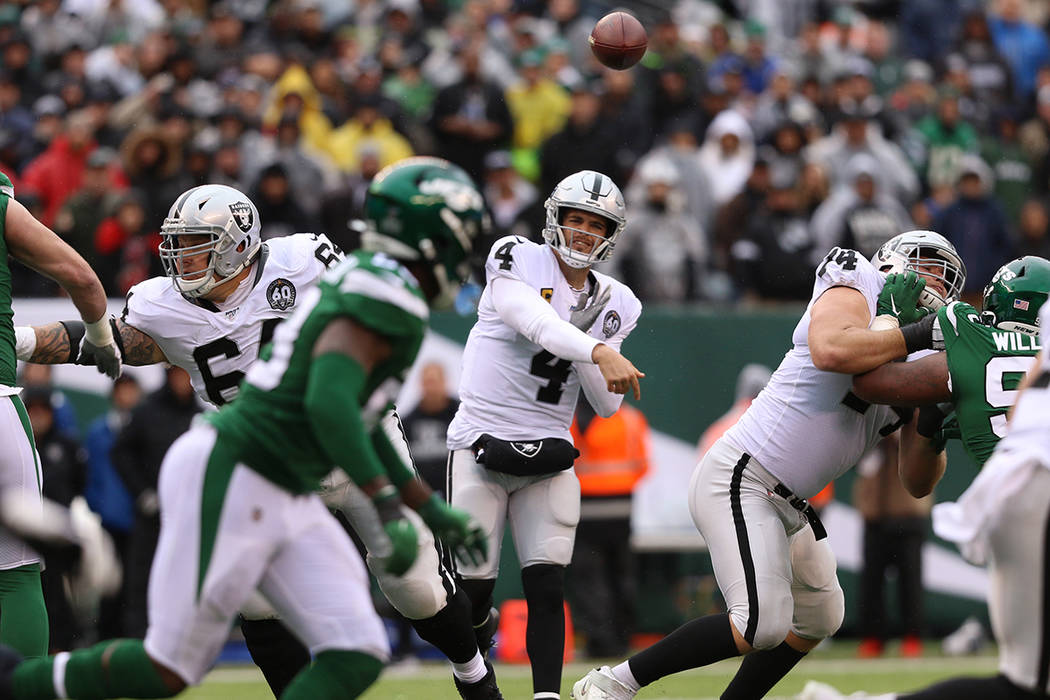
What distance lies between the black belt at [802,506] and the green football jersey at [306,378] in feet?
6.92

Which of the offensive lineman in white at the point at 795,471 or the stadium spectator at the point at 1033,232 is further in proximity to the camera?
the stadium spectator at the point at 1033,232

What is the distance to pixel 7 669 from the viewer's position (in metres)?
4.62

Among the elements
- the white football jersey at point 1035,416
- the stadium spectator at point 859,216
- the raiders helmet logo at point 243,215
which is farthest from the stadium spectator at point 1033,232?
the white football jersey at point 1035,416

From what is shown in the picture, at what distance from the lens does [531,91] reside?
43.0ft

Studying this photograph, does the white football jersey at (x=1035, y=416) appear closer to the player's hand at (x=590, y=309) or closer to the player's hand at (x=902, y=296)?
the player's hand at (x=902, y=296)

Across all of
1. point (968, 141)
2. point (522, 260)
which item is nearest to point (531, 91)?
point (968, 141)

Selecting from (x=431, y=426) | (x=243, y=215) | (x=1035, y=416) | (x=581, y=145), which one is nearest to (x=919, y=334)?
(x=1035, y=416)

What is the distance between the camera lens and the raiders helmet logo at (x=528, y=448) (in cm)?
641

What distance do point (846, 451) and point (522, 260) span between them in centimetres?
153

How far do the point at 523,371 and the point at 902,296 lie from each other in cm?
158

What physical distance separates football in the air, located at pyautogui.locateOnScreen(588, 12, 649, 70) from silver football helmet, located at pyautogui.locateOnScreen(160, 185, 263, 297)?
2.35 meters

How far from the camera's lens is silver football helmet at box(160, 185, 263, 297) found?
5898mm

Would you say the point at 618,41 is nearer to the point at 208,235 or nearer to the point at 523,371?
the point at 523,371

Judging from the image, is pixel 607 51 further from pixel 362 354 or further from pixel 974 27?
pixel 974 27
